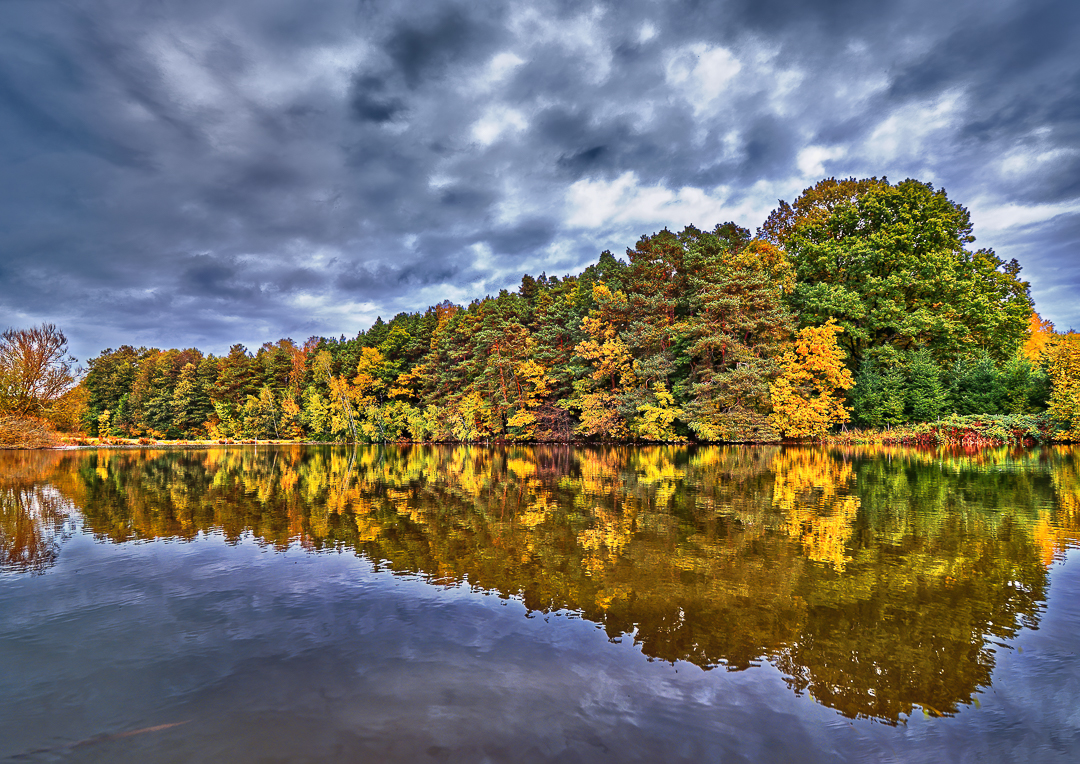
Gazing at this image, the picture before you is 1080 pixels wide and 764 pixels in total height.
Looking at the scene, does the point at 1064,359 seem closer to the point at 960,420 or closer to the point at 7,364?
the point at 960,420

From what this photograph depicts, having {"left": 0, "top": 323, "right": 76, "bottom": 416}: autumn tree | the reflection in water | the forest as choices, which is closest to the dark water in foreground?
the reflection in water

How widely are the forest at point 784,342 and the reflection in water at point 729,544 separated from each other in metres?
13.3

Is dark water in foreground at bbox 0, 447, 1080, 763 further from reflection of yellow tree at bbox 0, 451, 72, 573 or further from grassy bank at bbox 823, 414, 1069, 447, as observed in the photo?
grassy bank at bbox 823, 414, 1069, 447

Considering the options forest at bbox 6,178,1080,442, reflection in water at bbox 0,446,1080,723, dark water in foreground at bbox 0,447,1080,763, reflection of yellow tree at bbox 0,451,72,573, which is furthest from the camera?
forest at bbox 6,178,1080,442

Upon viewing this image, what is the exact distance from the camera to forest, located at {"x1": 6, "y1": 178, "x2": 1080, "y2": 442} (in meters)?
29.7

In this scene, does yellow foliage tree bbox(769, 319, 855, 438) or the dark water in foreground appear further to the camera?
yellow foliage tree bbox(769, 319, 855, 438)

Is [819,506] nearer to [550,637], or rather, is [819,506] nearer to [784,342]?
[550,637]

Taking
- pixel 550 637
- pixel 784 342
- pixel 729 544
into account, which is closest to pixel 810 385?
pixel 784 342

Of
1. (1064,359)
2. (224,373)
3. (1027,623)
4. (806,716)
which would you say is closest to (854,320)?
(1064,359)

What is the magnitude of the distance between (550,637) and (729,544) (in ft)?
13.9

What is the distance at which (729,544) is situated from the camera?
7.66m

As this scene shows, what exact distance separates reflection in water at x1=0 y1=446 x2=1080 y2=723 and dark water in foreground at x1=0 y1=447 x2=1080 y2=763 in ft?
0.14

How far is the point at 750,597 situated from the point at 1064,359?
30096mm

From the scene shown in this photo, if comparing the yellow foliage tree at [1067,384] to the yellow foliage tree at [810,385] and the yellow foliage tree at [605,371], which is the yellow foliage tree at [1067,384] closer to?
the yellow foliage tree at [810,385]
